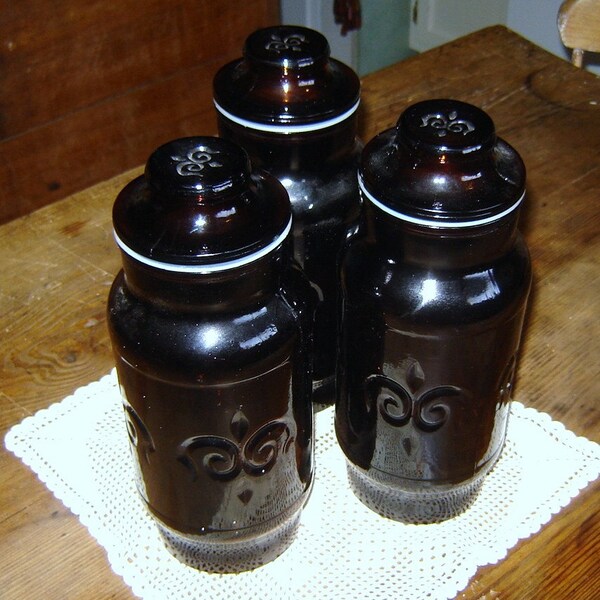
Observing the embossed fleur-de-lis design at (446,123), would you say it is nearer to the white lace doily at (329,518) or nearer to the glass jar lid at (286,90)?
the glass jar lid at (286,90)

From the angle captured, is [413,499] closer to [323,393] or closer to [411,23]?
[323,393]

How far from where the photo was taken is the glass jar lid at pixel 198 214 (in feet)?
1.61

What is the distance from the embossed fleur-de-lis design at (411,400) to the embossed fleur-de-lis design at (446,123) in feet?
0.49

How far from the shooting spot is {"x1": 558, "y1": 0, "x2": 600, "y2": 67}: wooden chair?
1280mm

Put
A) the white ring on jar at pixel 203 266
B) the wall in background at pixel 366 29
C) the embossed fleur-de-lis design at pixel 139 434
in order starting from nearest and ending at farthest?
1. the white ring on jar at pixel 203 266
2. the embossed fleur-de-lis design at pixel 139 434
3. the wall in background at pixel 366 29

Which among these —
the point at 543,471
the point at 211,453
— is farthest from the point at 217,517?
the point at 543,471

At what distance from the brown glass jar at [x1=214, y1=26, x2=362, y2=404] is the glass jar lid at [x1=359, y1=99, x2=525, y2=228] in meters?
0.08

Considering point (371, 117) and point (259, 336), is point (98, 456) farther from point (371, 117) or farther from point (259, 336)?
point (371, 117)

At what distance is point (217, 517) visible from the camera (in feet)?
2.00

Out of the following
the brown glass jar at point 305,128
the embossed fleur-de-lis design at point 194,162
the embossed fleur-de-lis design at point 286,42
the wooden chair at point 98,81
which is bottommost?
the wooden chair at point 98,81

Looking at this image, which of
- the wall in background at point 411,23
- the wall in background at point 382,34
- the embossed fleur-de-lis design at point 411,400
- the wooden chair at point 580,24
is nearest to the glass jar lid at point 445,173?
the embossed fleur-de-lis design at point 411,400

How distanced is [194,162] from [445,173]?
0.15 m

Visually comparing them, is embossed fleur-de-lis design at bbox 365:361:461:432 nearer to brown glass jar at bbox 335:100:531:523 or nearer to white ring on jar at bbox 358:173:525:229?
brown glass jar at bbox 335:100:531:523

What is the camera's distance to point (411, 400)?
60cm
